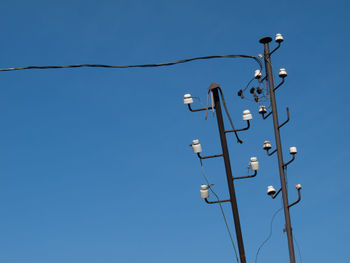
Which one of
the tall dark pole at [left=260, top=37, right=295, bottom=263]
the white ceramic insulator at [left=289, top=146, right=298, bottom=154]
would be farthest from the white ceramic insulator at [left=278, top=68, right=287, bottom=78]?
the white ceramic insulator at [left=289, top=146, right=298, bottom=154]

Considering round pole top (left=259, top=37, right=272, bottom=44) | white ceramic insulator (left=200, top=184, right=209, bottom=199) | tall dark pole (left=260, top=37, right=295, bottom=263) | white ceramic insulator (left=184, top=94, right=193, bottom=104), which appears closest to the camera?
white ceramic insulator (left=200, top=184, right=209, bottom=199)

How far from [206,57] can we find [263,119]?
204 inches

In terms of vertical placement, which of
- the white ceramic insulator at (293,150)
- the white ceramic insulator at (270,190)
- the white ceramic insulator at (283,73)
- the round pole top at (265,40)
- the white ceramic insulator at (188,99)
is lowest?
the white ceramic insulator at (270,190)

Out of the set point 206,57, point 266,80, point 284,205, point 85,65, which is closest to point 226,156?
point 206,57

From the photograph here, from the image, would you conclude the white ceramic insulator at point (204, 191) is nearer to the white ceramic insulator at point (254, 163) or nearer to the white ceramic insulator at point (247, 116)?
the white ceramic insulator at point (254, 163)

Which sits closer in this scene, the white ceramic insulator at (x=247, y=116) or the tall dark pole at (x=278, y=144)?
the white ceramic insulator at (x=247, y=116)

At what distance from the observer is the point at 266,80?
44.0 ft

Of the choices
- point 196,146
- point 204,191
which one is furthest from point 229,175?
point 196,146

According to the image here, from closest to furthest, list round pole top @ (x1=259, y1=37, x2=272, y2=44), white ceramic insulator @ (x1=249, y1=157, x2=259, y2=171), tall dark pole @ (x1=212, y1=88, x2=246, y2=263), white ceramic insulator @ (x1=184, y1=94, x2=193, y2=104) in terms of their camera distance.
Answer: tall dark pole @ (x1=212, y1=88, x2=246, y2=263), white ceramic insulator @ (x1=184, y1=94, x2=193, y2=104), white ceramic insulator @ (x1=249, y1=157, x2=259, y2=171), round pole top @ (x1=259, y1=37, x2=272, y2=44)

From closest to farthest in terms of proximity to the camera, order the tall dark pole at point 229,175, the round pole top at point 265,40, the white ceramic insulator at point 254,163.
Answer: the tall dark pole at point 229,175 < the white ceramic insulator at point 254,163 < the round pole top at point 265,40

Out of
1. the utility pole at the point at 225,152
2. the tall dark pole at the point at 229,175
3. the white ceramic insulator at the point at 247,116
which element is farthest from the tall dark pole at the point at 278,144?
the white ceramic insulator at the point at 247,116

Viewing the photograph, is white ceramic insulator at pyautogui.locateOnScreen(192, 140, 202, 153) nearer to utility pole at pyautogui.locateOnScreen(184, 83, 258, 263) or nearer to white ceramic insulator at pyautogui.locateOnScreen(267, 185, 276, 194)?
utility pole at pyautogui.locateOnScreen(184, 83, 258, 263)

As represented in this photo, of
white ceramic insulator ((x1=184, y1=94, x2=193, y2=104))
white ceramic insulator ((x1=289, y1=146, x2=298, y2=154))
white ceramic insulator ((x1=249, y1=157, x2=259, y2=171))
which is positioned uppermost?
white ceramic insulator ((x1=184, y1=94, x2=193, y2=104))

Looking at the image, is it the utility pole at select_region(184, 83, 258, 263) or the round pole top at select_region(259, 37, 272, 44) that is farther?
the round pole top at select_region(259, 37, 272, 44)
